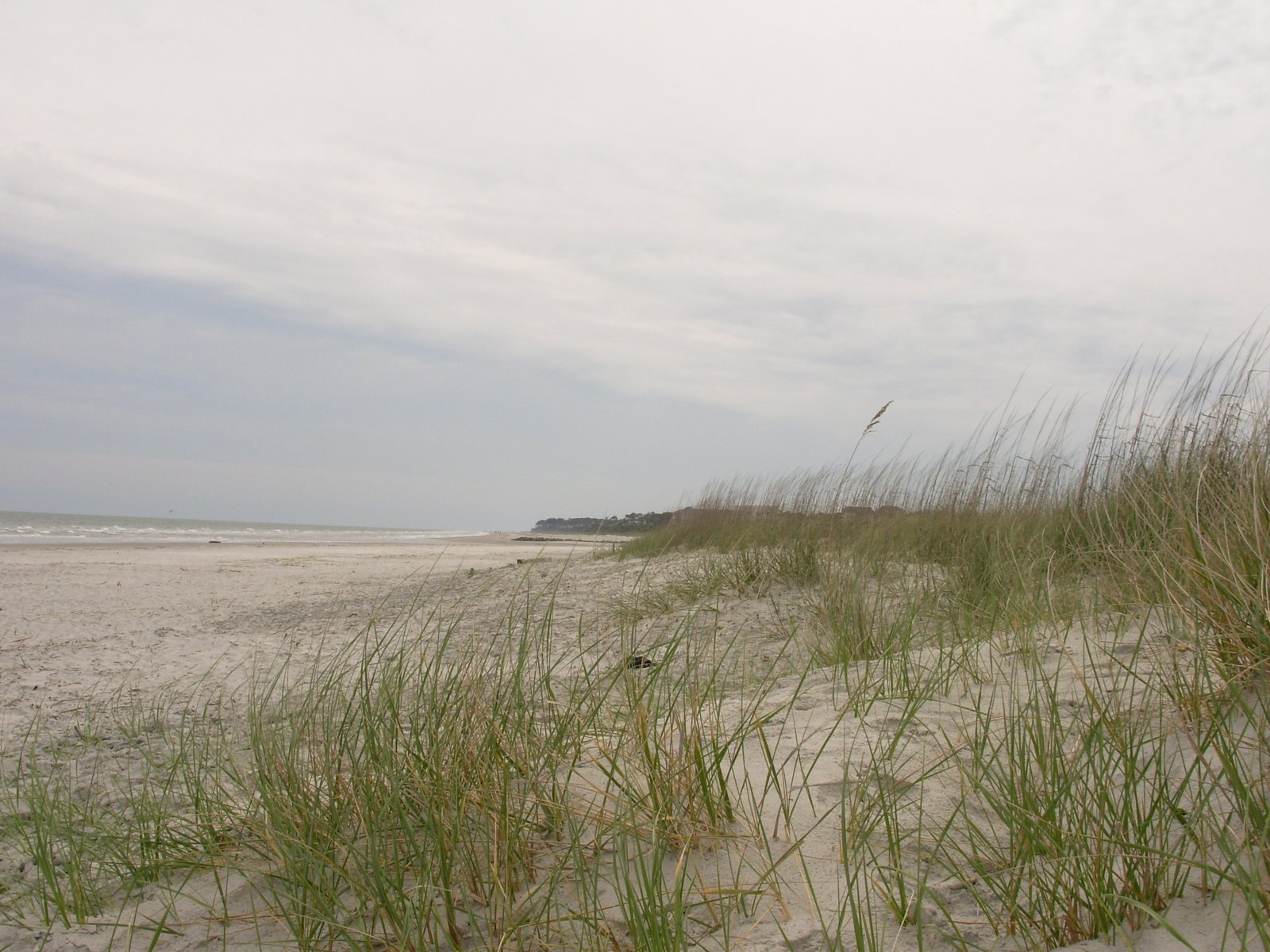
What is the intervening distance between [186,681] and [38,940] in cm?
264

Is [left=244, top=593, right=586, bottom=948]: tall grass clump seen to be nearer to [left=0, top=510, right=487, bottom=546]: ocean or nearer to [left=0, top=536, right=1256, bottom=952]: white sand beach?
[left=0, top=536, right=1256, bottom=952]: white sand beach

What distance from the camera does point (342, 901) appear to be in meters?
1.67

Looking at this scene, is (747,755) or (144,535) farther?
(144,535)

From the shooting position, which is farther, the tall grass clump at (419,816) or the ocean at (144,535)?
the ocean at (144,535)

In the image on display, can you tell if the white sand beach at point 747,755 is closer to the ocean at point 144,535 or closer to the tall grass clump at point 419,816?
the tall grass clump at point 419,816

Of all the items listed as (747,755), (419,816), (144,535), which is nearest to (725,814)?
(747,755)

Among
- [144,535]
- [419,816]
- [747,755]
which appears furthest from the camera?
[144,535]

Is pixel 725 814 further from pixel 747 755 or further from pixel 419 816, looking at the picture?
pixel 419 816


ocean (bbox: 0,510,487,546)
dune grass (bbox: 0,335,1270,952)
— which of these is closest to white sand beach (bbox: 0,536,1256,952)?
dune grass (bbox: 0,335,1270,952)

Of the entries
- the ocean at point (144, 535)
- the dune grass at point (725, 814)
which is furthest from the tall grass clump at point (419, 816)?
the ocean at point (144, 535)

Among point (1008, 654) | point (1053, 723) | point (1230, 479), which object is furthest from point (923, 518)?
point (1053, 723)

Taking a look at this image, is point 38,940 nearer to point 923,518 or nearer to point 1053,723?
point 1053,723

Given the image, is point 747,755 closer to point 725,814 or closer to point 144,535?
point 725,814

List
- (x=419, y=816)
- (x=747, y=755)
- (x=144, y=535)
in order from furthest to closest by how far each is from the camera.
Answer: (x=144, y=535), (x=747, y=755), (x=419, y=816)
